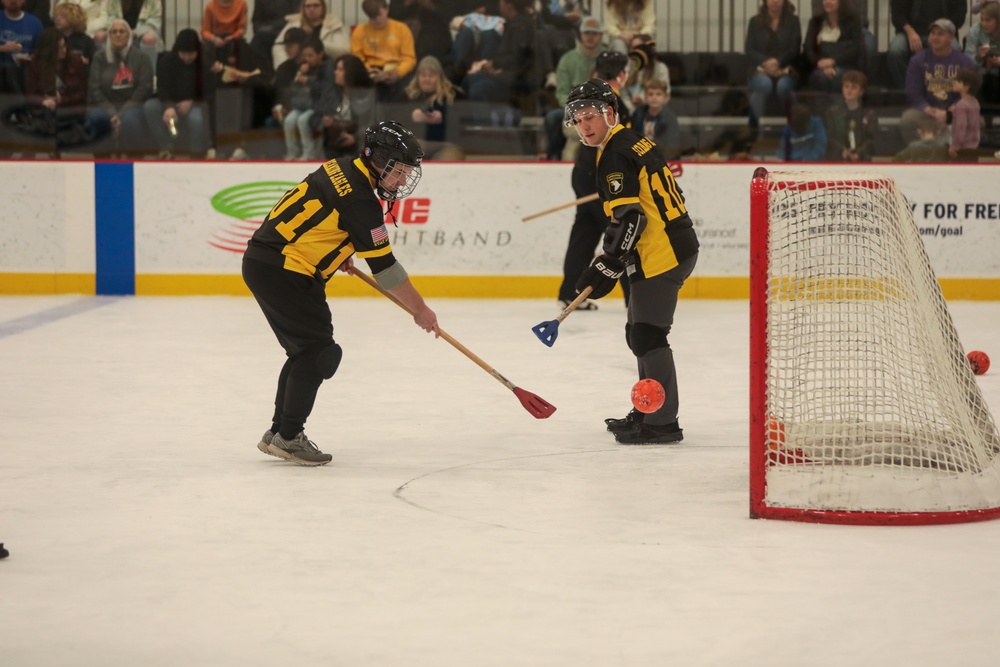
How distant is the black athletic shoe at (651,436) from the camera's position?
5473 mm

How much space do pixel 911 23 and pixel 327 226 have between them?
275 inches

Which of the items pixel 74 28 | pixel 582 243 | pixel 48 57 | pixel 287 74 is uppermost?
pixel 74 28

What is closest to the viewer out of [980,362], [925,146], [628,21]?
[980,362]

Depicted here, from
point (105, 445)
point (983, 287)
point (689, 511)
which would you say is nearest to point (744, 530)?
point (689, 511)

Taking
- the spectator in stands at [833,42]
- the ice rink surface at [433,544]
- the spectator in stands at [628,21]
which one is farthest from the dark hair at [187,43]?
the spectator in stands at [833,42]

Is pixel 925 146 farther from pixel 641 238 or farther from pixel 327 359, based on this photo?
pixel 327 359

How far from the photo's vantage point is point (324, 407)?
625 cm

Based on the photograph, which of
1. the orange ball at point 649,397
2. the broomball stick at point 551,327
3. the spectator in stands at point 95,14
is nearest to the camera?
the orange ball at point 649,397

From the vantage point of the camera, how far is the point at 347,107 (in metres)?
10.6

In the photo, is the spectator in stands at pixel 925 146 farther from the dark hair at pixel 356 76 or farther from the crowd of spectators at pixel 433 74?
the dark hair at pixel 356 76

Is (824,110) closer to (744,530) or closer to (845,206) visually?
(845,206)

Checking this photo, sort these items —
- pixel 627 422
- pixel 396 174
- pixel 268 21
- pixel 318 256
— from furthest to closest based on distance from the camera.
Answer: pixel 268 21
pixel 627 422
pixel 318 256
pixel 396 174

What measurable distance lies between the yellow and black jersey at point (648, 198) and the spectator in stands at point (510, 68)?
5.24 meters

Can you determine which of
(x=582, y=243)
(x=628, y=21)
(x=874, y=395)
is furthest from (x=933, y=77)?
(x=874, y=395)
